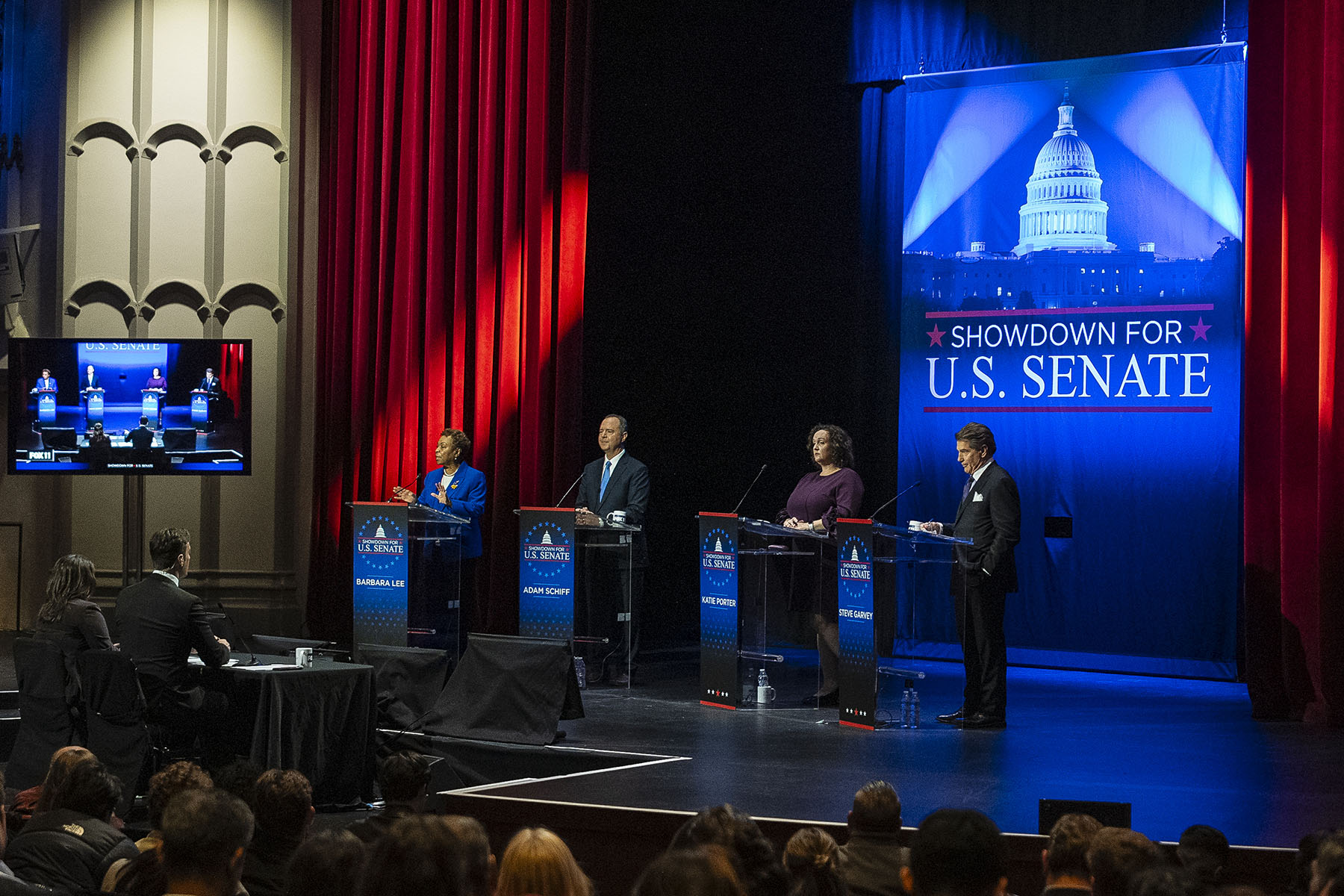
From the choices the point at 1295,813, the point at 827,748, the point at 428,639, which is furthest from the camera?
the point at 428,639

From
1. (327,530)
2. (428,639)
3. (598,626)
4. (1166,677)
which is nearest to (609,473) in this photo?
(598,626)

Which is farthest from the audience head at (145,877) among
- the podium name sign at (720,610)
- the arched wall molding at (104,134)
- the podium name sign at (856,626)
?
the arched wall molding at (104,134)

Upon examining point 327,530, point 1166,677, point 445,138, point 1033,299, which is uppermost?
point 445,138

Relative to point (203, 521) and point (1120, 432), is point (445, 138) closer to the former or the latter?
point (203, 521)

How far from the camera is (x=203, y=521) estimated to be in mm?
9422

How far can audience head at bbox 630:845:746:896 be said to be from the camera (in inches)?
76.2

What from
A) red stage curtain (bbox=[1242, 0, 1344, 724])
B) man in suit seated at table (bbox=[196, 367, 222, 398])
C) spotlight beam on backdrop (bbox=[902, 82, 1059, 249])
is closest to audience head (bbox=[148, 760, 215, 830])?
man in suit seated at table (bbox=[196, 367, 222, 398])

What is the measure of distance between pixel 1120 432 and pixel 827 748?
4.00 m

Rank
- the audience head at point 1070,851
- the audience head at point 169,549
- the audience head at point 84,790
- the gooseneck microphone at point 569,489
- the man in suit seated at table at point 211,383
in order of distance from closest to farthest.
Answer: the audience head at point 1070,851 → the audience head at point 84,790 → the audience head at point 169,549 → the gooseneck microphone at point 569,489 → the man in suit seated at table at point 211,383

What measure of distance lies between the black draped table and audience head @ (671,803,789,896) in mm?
3312

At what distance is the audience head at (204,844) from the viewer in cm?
266

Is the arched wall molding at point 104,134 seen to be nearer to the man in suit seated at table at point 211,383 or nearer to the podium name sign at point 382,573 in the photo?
the man in suit seated at table at point 211,383

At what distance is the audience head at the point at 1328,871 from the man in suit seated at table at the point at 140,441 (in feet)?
23.0

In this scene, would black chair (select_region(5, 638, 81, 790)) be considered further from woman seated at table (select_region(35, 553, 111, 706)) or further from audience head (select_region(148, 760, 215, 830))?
audience head (select_region(148, 760, 215, 830))
